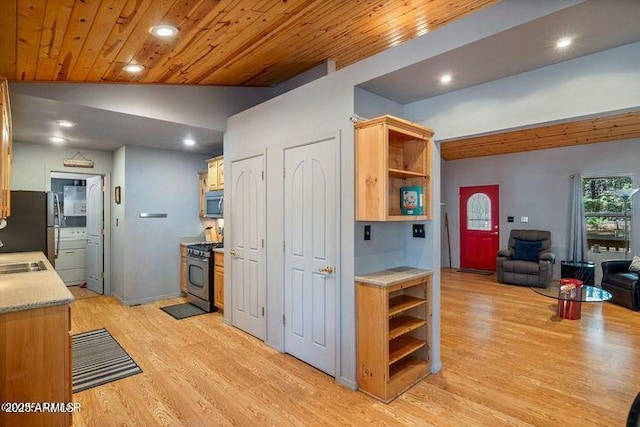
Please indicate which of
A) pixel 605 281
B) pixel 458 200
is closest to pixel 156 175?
pixel 458 200

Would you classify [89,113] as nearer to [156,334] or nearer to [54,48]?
[54,48]

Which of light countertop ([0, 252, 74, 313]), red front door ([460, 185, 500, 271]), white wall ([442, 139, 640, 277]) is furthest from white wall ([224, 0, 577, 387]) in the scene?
red front door ([460, 185, 500, 271])

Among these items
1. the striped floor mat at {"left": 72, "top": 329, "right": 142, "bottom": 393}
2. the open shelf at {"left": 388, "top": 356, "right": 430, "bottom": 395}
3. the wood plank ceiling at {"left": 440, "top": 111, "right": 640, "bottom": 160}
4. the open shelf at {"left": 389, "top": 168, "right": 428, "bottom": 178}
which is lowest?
the striped floor mat at {"left": 72, "top": 329, "right": 142, "bottom": 393}

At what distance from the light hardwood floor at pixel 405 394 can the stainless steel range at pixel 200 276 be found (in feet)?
1.47

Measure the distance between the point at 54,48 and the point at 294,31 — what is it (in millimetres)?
1778

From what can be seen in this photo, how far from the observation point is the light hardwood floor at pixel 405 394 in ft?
7.71

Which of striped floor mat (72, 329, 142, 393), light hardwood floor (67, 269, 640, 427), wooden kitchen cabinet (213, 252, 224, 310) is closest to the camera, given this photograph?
light hardwood floor (67, 269, 640, 427)

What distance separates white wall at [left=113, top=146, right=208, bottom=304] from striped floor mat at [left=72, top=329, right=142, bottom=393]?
1.44 metres

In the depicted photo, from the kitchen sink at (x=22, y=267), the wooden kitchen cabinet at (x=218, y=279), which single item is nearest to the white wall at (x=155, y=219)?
the wooden kitchen cabinet at (x=218, y=279)

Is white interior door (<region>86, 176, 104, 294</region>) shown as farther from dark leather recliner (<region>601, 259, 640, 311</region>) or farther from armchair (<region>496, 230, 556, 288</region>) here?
dark leather recliner (<region>601, 259, 640, 311</region>)

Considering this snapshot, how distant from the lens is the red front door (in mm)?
7664

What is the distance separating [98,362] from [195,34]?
302 centimetres

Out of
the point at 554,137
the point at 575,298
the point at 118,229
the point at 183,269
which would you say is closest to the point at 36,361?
the point at 183,269

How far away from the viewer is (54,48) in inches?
97.6
